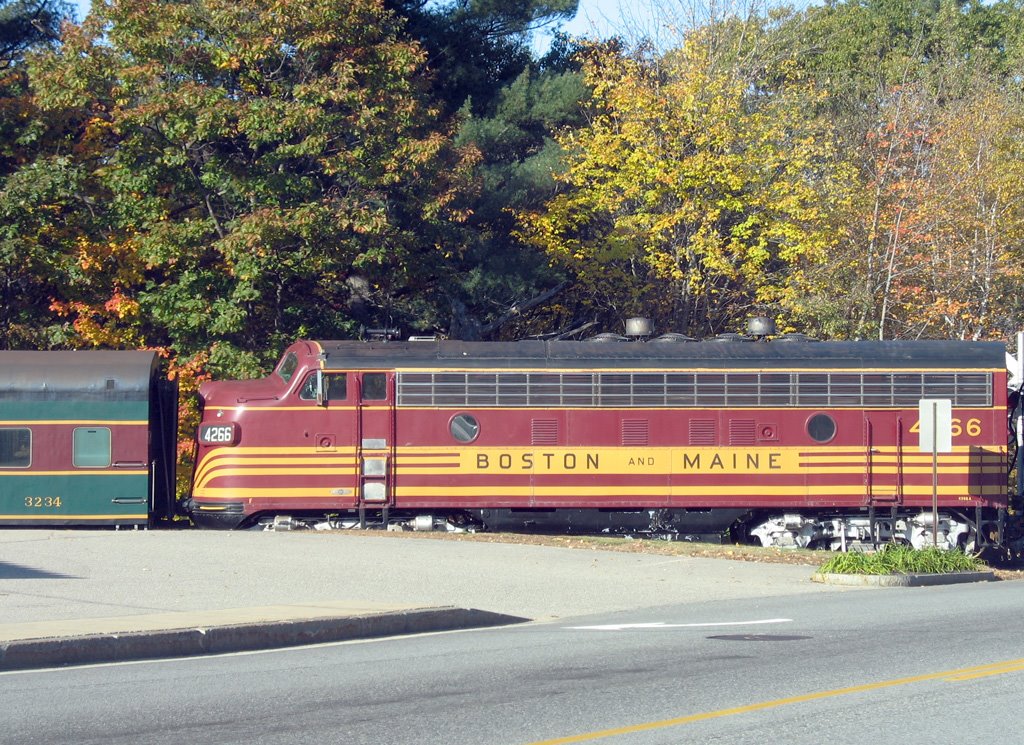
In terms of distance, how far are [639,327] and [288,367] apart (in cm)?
637

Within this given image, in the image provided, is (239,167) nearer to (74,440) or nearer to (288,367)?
(288,367)

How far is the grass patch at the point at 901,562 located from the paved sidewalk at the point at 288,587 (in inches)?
24.0

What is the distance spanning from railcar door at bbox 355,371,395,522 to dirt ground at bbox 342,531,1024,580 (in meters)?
0.88

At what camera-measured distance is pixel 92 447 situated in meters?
22.0

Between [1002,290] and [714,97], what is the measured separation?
34.7 ft

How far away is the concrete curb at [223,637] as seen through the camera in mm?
10219

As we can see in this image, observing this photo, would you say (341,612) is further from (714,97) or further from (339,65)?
(714,97)

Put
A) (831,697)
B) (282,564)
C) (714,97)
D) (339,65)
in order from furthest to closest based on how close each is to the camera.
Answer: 1. (714,97)
2. (339,65)
3. (282,564)
4. (831,697)

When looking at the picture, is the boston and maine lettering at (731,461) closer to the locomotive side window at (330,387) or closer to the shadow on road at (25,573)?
the locomotive side window at (330,387)

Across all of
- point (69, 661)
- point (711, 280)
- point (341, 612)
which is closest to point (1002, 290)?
point (711, 280)

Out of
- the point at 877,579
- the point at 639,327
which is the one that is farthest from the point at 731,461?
the point at 877,579

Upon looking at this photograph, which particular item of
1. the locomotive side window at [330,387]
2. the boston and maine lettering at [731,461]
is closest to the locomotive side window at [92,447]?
the locomotive side window at [330,387]

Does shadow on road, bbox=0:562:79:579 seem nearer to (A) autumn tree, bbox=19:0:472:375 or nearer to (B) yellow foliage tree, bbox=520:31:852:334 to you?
(A) autumn tree, bbox=19:0:472:375

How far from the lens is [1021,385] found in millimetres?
22422
